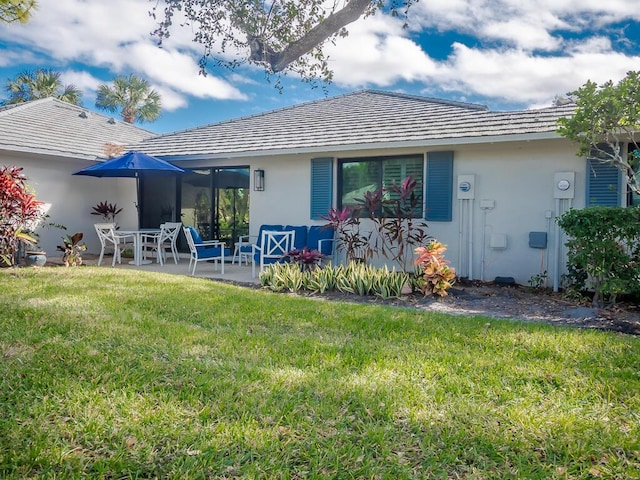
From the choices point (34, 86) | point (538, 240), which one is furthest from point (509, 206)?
point (34, 86)

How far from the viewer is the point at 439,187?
29.6ft

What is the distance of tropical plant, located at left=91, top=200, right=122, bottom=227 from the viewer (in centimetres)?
A: 1254

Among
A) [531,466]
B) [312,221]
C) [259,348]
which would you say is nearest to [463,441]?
[531,466]

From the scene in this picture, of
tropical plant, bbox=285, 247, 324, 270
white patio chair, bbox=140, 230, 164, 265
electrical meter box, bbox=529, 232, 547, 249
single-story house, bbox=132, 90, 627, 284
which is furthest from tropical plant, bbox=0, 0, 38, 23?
electrical meter box, bbox=529, 232, 547, 249

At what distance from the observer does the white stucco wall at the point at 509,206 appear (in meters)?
8.16

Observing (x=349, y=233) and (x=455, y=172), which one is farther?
(x=349, y=233)

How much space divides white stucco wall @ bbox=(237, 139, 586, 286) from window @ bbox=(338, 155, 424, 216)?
275mm

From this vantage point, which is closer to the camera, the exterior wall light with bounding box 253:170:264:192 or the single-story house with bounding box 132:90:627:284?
the single-story house with bounding box 132:90:627:284

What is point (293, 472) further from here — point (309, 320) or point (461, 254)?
point (461, 254)

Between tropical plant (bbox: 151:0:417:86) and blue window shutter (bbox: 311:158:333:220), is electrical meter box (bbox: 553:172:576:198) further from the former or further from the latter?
blue window shutter (bbox: 311:158:333:220)

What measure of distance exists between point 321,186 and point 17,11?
666cm

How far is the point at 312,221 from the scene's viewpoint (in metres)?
10.5

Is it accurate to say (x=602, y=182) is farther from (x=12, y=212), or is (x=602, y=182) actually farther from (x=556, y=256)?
(x=12, y=212)

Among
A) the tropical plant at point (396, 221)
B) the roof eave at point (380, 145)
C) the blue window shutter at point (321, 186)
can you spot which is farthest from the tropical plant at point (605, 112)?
Answer: the blue window shutter at point (321, 186)
